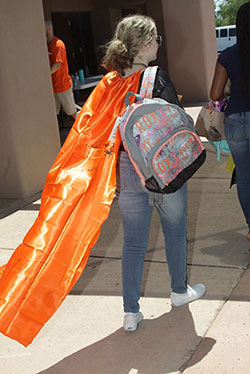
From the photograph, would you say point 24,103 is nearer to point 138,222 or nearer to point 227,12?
point 138,222

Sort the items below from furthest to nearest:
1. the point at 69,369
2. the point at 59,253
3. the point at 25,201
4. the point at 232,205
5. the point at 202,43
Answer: the point at 202,43 → the point at 25,201 → the point at 232,205 → the point at 69,369 → the point at 59,253

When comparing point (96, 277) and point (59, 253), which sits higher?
point (59, 253)

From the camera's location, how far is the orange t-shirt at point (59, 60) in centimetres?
826

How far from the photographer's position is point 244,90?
3.89 meters

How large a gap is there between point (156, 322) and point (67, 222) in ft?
3.22

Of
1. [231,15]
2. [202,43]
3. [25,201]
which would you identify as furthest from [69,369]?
[231,15]

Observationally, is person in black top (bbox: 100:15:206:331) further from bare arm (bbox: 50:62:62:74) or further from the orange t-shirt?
the orange t-shirt

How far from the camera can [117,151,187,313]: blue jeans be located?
10.1 ft

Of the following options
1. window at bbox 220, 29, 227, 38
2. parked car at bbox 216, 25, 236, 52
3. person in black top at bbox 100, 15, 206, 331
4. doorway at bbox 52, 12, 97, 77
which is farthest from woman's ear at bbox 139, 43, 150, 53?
window at bbox 220, 29, 227, 38

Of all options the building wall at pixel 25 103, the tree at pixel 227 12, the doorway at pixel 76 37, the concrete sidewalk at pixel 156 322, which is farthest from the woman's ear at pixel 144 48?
the tree at pixel 227 12

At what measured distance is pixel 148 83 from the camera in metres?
2.98

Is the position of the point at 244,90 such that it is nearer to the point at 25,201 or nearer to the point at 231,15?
the point at 25,201

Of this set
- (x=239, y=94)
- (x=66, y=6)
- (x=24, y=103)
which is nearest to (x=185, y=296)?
(x=239, y=94)

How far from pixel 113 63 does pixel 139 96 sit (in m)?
0.33
